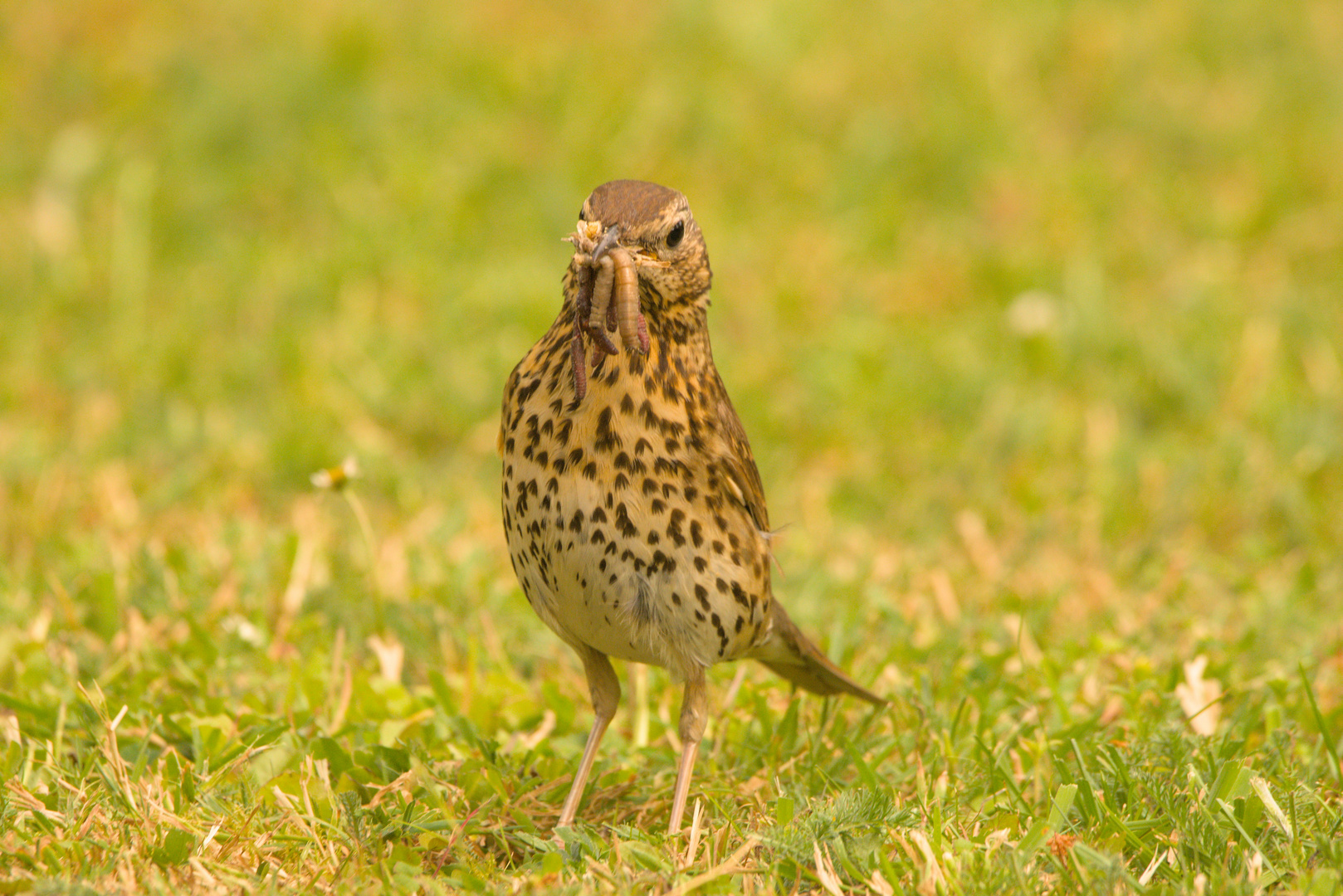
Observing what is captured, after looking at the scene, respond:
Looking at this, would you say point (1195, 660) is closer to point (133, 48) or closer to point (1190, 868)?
point (1190, 868)

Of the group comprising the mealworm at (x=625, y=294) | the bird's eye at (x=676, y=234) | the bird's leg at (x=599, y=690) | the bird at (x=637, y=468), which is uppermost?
the bird's eye at (x=676, y=234)

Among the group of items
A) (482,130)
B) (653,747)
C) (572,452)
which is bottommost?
(653,747)

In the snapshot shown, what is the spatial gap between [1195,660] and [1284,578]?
4.09 ft

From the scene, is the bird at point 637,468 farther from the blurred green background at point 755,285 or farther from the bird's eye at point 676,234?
the blurred green background at point 755,285

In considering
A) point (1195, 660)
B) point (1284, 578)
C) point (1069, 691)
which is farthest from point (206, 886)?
point (1284, 578)

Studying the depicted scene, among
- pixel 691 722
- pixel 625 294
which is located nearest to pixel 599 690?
pixel 691 722

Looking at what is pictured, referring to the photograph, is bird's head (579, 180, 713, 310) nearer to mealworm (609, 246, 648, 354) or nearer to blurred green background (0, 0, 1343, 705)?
mealworm (609, 246, 648, 354)

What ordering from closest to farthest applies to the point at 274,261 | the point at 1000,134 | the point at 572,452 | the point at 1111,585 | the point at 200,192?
the point at 572,452 → the point at 1111,585 → the point at 274,261 → the point at 200,192 → the point at 1000,134

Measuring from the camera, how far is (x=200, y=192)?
819cm

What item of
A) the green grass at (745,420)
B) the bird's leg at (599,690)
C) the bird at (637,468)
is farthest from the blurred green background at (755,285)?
the bird at (637,468)

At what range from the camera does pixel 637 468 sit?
10.2 feet

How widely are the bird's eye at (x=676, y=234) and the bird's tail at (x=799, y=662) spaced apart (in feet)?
3.02

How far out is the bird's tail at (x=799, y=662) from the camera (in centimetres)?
362

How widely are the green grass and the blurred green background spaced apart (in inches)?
1.1
